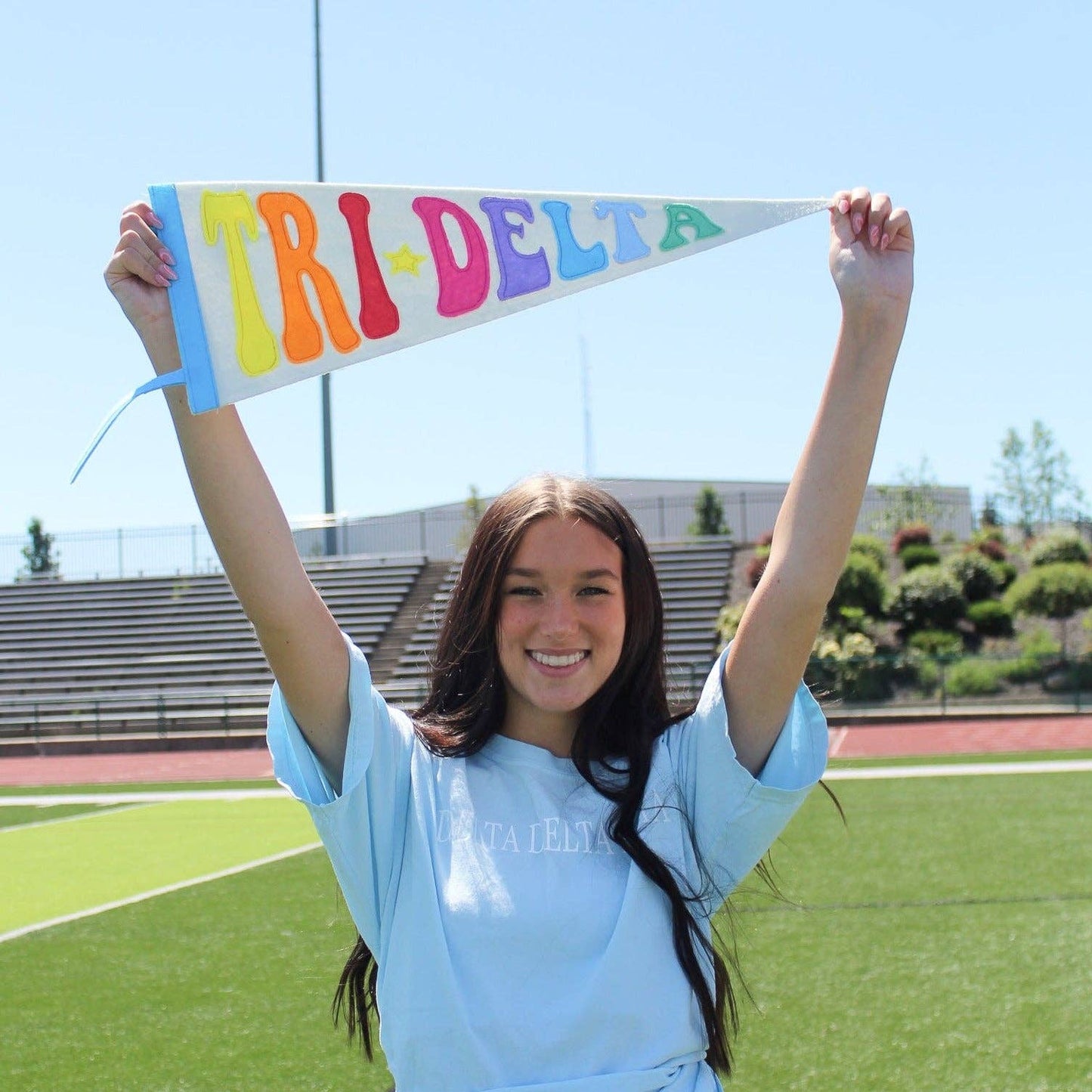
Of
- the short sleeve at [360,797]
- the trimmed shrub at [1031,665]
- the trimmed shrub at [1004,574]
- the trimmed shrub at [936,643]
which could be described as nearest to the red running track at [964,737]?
the trimmed shrub at [1031,665]

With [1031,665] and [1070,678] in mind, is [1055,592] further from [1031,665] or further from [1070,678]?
[1070,678]

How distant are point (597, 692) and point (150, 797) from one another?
1320 cm

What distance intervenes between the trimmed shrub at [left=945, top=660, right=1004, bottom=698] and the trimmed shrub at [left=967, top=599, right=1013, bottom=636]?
3.85 m

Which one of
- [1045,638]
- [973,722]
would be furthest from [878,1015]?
[1045,638]

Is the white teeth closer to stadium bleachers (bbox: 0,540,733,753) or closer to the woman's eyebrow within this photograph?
the woman's eyebrow

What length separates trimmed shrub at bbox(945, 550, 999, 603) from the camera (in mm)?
27266

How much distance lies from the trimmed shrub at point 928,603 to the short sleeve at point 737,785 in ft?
83.4

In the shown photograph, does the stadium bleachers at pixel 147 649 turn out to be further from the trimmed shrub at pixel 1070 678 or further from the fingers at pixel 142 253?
the fingers at pixel 142 253

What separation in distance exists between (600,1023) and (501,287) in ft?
3.58

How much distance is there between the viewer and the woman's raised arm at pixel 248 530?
75.4 inches

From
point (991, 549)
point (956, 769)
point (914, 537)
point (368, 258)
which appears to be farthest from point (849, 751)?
point (368, 258)

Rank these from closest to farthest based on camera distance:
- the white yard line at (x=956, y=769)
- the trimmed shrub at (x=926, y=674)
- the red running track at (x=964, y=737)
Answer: the white yard line at (x=956, y=769) → the red running track at (x=964, y=737) → the trimmed shrub at (x=926, y=674)

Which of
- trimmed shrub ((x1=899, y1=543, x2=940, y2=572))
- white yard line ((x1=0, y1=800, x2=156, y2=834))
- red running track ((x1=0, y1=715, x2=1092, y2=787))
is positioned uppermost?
trimmed shrub ((x1=899, y1=543, x2=940, y2=572))

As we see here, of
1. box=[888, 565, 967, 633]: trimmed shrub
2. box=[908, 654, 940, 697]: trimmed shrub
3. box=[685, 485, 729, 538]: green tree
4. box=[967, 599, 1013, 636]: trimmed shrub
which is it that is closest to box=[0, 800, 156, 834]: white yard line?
box=[908, 654, 940, 697]: trimmed shrub
